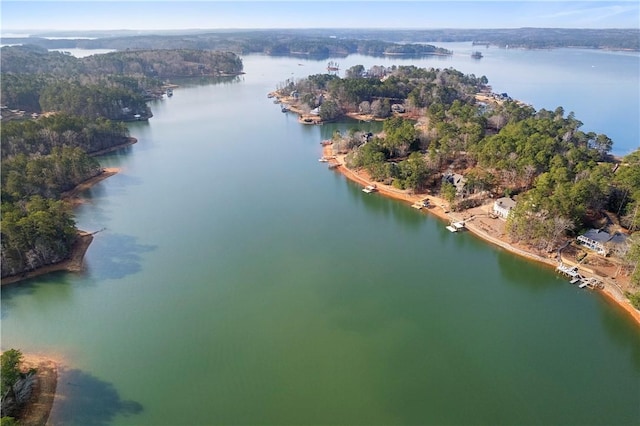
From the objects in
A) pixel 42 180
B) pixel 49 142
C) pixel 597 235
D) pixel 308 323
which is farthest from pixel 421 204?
pixel 49 142

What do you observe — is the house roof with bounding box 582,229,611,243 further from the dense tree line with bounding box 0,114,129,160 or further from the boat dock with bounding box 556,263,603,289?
the dense tree line with bounding box 0,114,129,160

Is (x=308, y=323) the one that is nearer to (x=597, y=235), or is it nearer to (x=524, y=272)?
(x=524, y=272)

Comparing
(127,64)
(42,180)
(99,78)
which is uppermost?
(127,64)

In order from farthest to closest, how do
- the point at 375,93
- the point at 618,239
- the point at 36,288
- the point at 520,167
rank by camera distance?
the point at 375,93, the point at 520,167, the point at 618,239, the point at 36,288

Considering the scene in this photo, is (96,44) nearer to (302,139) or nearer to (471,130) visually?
(302,139)

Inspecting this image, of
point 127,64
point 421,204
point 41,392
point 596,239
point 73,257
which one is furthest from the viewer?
point 127,64

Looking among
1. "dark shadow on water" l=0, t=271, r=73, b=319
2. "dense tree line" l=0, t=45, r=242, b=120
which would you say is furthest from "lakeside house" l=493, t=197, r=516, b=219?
"dense tree line" l=0, t=45, r=242, b=120
